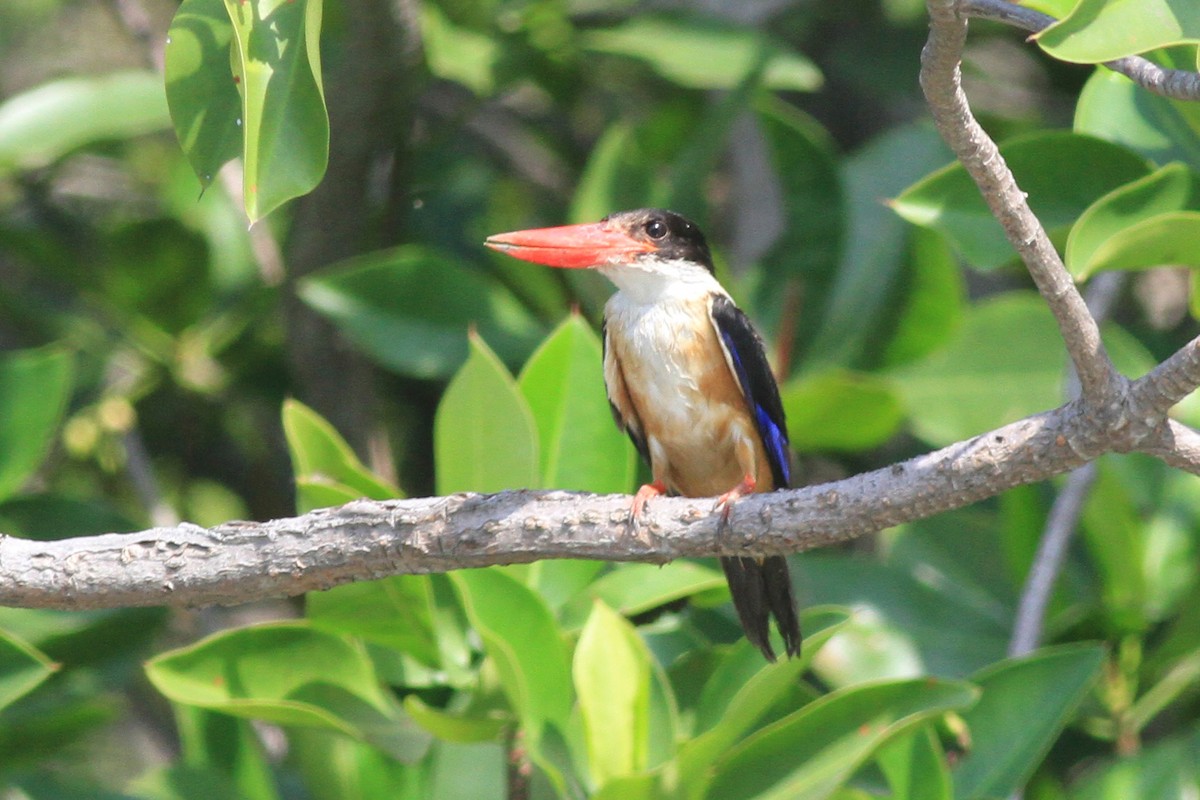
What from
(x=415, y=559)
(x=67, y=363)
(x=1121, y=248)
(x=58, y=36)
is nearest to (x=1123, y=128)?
(x=1121, y=248)

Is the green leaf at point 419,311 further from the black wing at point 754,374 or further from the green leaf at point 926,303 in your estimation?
the green leaf at point 926,303

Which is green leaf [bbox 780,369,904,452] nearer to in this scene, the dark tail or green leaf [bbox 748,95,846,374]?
green leaf [bbox 748,95,846,374]

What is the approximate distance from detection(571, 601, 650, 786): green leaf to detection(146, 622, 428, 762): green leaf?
19.5 inches

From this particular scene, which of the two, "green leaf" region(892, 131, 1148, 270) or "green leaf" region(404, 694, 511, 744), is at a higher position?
"green leaf" region(892, 131, 1148, 270)

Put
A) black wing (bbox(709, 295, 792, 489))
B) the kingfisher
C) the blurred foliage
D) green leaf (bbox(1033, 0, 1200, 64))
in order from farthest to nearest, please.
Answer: black wing (bbox(709, 295, 792, 489)), the kingfisher, the blurred foliage, green leaf (bbox(1033, 0, 1200, 64))

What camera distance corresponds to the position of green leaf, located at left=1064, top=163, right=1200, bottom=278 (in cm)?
249

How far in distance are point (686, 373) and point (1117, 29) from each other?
6.29 feet

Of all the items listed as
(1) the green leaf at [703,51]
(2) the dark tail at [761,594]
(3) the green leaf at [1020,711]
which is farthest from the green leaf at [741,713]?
(1) the green leaf at [703,51]

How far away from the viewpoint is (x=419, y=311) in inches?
159

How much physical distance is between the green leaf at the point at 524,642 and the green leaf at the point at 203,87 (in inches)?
43.1

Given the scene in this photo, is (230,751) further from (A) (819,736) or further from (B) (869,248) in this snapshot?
(B) (869,248)

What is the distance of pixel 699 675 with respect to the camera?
3.26 m

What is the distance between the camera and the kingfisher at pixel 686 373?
11.0 feet

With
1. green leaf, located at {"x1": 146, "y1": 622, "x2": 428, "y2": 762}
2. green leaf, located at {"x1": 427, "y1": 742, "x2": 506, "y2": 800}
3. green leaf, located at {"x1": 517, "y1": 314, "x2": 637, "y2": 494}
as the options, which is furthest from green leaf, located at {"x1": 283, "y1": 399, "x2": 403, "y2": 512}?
green leaf, located at {"x1": 427, "y1": 742, "x2": 506, "y2": 800}
